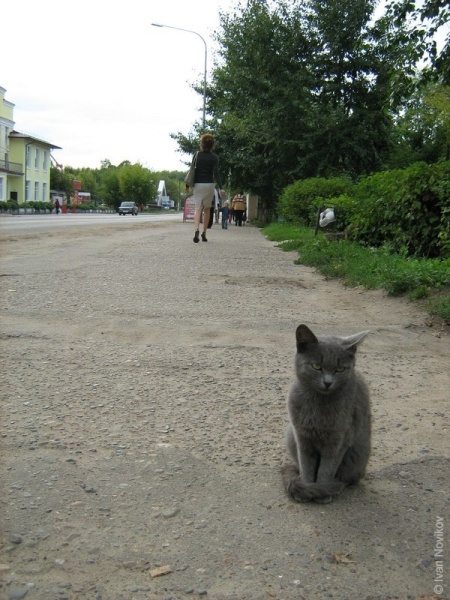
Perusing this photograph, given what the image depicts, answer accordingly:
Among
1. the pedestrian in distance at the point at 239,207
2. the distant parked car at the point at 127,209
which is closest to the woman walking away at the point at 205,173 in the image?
the pedestrian in distance at the point at 239,207

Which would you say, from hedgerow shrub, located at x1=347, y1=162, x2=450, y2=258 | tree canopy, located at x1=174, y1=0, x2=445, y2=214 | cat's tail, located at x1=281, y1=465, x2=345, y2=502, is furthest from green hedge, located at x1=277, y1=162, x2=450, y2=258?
tree canopy, located at x1=174, y1=0, x2=445, y2=214

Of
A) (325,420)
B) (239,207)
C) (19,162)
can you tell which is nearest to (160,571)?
(325,420)

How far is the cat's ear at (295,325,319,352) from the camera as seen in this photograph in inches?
111

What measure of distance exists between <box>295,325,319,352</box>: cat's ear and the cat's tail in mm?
621

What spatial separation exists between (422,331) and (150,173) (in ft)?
365

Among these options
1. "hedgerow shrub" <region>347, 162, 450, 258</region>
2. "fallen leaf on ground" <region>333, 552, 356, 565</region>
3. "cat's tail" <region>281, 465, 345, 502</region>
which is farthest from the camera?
"hedgerow shrub" <region>347, 162, 450, 258</region>

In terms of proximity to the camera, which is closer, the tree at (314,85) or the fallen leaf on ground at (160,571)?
the fallen leaf on ground at (160,571)

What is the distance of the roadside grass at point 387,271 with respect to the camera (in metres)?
7.10

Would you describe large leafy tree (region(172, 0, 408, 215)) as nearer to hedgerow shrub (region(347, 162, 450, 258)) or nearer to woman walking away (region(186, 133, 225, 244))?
woman walking away (region(186, 133, 225, 244))

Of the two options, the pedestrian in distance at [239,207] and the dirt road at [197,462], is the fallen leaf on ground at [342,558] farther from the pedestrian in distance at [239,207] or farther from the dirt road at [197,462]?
the pedestrian in distance at [239,207]

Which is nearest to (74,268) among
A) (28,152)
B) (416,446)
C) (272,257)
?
(272,257)

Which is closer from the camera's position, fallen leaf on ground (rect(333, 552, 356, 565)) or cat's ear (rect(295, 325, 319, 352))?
fallen leaf on ground (rect(333, 552, 356, 565))

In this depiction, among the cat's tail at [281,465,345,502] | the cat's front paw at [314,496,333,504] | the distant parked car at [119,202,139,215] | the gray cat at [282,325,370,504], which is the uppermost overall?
the distant parked car at [119,202,139,215]

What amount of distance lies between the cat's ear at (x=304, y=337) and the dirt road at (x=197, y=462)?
696 millimetres
